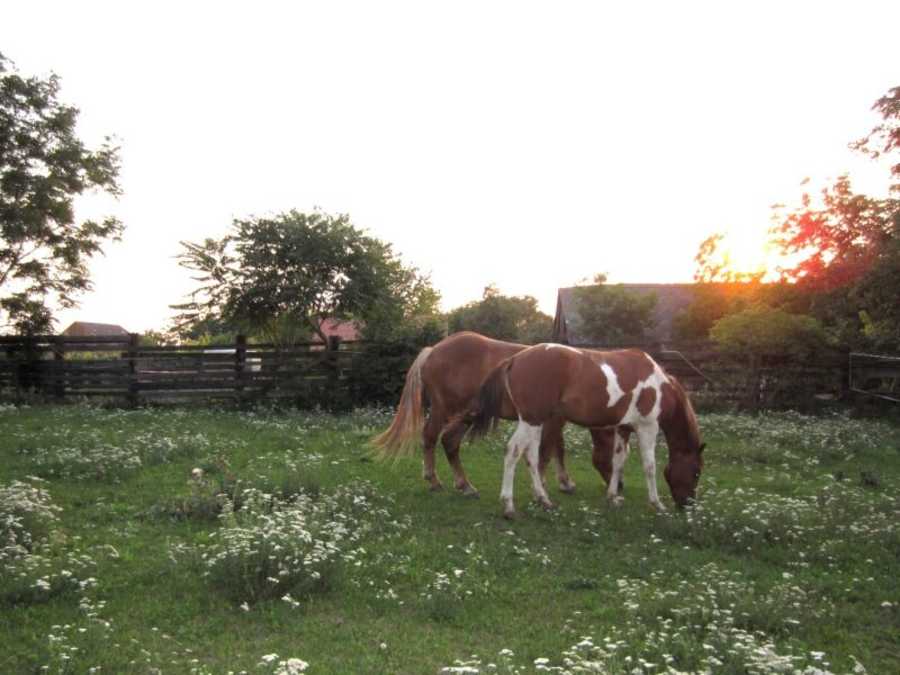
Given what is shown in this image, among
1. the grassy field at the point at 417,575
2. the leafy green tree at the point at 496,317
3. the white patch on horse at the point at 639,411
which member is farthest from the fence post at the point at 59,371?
the leafy green tree at the point at 496,317

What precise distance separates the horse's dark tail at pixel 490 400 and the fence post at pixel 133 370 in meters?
12.9

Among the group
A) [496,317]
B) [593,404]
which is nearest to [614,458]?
[593,404]

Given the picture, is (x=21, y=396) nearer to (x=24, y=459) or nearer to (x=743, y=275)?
(x=24, y=459)

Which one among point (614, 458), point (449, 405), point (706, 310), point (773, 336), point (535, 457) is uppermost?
point (706, 310)

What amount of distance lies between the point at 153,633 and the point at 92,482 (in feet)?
15.9

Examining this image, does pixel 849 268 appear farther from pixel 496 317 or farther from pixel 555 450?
pixel 496 317

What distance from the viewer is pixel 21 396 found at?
707 inches

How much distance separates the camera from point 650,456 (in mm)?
8172

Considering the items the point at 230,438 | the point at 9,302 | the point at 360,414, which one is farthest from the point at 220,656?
the point at 9,302

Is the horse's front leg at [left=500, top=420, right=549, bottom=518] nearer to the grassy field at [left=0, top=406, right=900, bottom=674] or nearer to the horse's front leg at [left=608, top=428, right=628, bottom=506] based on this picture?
the grassy field at [left=0, top=406, right=900, bottom=674]

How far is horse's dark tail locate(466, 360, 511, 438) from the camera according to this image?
797cm

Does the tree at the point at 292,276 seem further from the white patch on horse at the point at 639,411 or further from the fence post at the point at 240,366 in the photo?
the white patch on horse at the point at 639,411

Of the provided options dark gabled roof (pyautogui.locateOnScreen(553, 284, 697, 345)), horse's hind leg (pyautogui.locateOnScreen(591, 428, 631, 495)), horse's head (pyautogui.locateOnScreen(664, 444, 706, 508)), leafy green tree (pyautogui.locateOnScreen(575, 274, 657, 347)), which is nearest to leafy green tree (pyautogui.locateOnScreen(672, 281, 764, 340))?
leafy green tree (pyautogui.locateOnScreen(575, 274, 657, 347))

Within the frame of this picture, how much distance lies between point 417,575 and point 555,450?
4.07 metres
